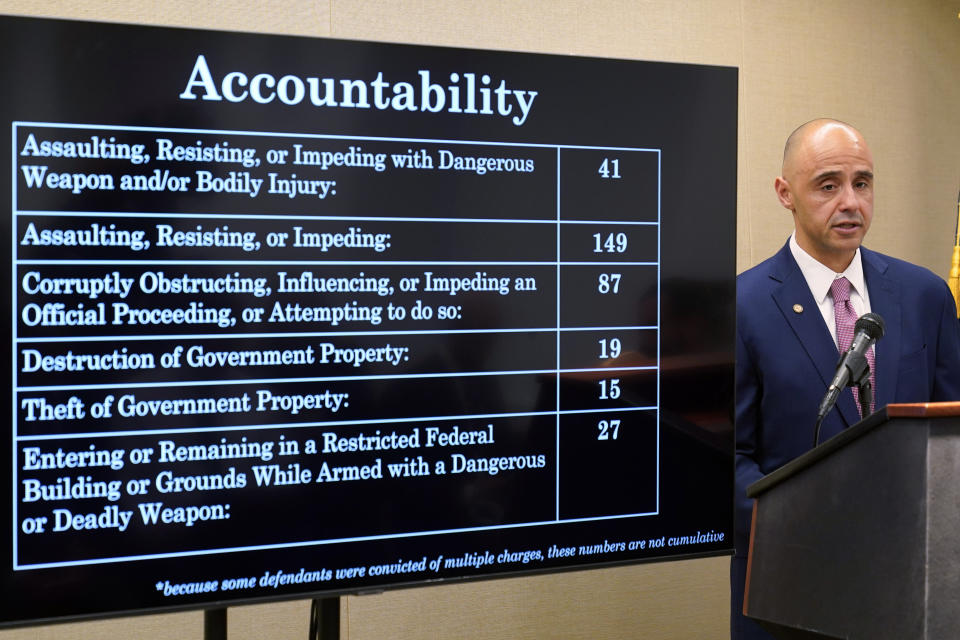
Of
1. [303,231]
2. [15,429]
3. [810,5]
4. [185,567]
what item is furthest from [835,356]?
[810,5]

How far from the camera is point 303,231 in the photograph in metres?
1.46

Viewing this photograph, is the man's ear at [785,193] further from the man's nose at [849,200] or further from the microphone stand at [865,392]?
the microphone stand at [865,392]

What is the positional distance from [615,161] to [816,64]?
2237 millimetres

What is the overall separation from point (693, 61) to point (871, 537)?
99.5 inches

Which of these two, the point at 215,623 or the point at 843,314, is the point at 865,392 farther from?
the point at 215,623

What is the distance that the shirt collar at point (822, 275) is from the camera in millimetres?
2180

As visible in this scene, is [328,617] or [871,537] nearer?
[871,537]

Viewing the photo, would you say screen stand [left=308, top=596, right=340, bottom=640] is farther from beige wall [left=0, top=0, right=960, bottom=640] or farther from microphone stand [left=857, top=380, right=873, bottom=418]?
beige wall [left=0, top=0, right=960, bottom=640]

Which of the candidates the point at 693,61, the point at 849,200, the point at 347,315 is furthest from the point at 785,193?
the point at 347,315

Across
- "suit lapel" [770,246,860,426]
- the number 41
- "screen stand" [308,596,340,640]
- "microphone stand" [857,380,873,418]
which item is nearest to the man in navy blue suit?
"suit lapel" [770,246,860,426]

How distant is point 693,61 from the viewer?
331cm

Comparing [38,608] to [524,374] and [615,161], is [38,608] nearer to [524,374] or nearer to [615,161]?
[524,374]

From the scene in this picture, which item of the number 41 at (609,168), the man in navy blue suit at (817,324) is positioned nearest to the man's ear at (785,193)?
the man in navy blue suit at (817,324)

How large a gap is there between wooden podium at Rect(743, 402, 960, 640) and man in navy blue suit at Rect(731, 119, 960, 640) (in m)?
0.76
